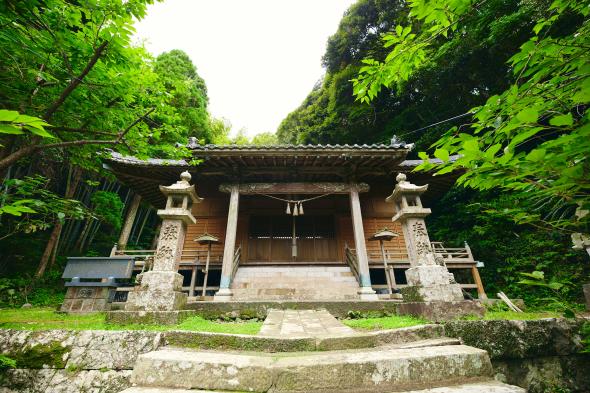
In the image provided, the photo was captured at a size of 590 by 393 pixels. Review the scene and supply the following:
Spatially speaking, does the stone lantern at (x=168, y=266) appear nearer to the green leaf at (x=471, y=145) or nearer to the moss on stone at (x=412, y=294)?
the moss on stone at (x=412, y=294)

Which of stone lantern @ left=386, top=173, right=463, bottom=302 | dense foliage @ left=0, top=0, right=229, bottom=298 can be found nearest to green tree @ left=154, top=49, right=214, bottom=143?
dense foliage @ left=0, top=0, right=229, bottom=298

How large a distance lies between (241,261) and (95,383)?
6742 millimetres

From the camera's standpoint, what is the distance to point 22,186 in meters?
3.67

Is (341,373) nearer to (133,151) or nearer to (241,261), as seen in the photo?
(133,151)

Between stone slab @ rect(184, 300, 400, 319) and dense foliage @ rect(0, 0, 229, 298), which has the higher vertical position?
dense foliage @ rect(0, 0, 229, 298)

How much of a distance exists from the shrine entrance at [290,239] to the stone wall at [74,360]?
7011mm

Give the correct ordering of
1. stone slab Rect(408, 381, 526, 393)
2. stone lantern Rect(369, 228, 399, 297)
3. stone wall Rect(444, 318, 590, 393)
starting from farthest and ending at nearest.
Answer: stone lantern Rect(369, 228, 399, 297) < stone wall Rect(444, 318, 590, 393) < stone slab Rect(408, 381, 526, 393)

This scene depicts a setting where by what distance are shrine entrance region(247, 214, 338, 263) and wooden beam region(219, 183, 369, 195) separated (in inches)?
82.1

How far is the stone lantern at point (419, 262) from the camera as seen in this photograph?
406cm

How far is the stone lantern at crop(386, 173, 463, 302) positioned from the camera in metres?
4.06

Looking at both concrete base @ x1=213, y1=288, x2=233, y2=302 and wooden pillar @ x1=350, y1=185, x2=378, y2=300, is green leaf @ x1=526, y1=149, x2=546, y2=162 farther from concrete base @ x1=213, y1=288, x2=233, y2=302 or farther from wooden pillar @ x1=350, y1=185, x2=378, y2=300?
concrete base @ x1=213, y1=288, x2=233, y2=302

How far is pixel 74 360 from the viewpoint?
2.91m

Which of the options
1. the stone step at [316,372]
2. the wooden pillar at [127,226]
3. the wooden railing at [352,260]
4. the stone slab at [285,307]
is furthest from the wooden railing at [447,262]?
the wooden pillar at [127,226]

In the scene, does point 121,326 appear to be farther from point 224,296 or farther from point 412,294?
point 412,294
